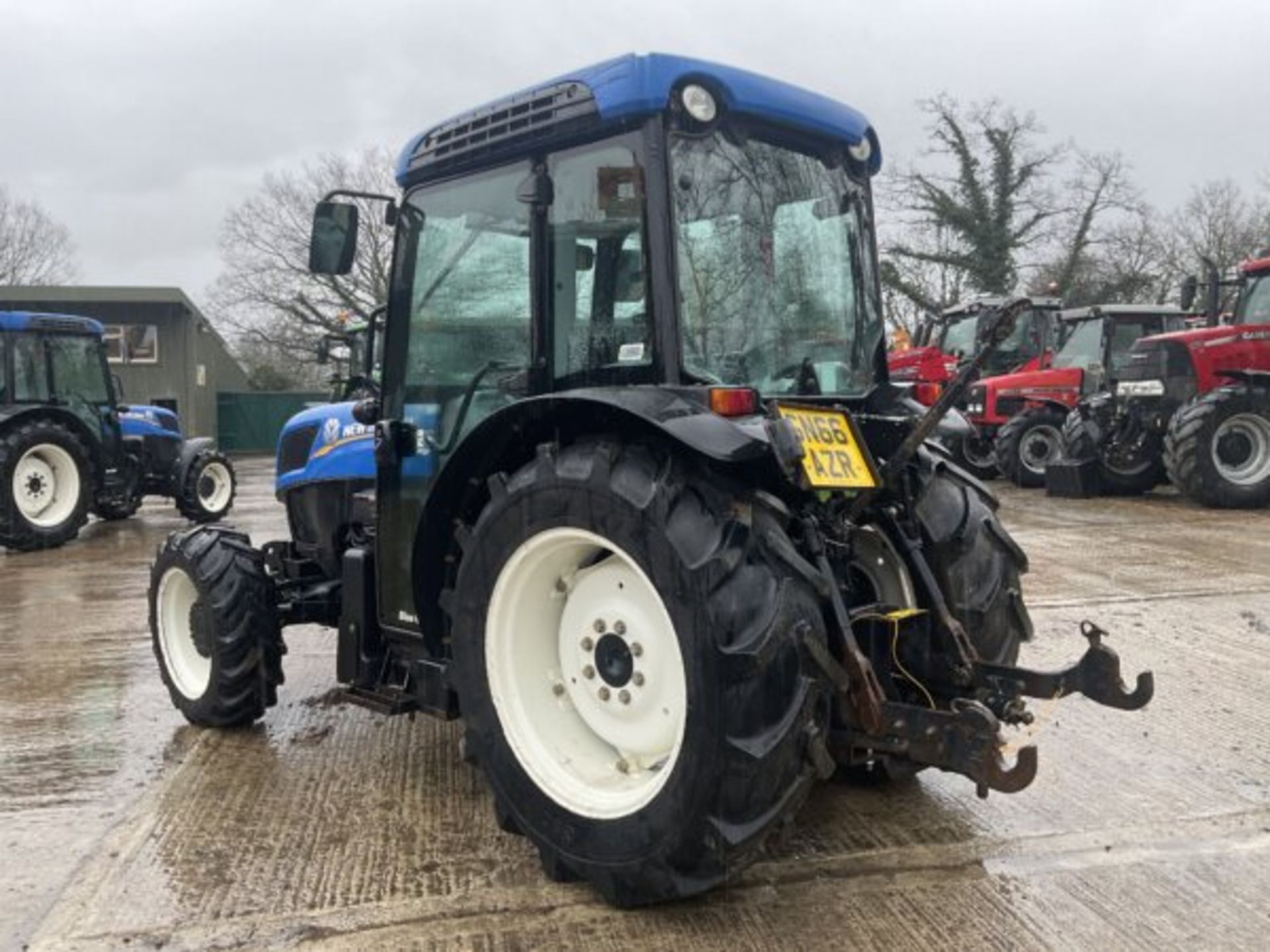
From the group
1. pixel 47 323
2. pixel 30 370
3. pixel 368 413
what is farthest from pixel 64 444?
pixel 368 413

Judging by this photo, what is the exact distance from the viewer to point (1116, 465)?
12.6 meters

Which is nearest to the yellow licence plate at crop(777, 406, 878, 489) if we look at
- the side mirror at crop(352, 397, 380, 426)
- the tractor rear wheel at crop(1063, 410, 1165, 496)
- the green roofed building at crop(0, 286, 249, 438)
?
the side mirror at crop(352, 397, 380, 426)

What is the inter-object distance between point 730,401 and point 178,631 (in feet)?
10.3

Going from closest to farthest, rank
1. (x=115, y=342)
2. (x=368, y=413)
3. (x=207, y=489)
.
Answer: (x=368, y=413) → (x=207, y=489) → (x=115, y=342)

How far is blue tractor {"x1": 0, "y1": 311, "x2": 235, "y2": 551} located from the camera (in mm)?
11164

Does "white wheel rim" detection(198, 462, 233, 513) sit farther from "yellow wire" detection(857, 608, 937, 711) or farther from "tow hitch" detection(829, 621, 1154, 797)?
"tow hitch" detection(829, 621, 1154, 797)

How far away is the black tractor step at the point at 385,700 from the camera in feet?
12.4

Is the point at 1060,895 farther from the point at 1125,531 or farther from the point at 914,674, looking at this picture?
the point at 1125,531

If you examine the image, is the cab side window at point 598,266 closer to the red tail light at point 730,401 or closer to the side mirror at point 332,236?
the red tail light at point 730,401

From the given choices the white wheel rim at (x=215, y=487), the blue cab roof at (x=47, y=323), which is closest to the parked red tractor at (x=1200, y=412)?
the white wheel rim at (x=215, y=487)

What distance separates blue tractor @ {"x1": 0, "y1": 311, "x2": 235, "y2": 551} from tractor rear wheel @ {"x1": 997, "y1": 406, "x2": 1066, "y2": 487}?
33.9 feet

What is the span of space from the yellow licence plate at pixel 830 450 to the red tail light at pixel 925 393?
3.38 ft

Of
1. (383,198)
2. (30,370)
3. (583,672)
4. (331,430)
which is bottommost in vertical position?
(583,672)

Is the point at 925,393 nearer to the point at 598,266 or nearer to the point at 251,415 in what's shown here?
the point at 598,266
